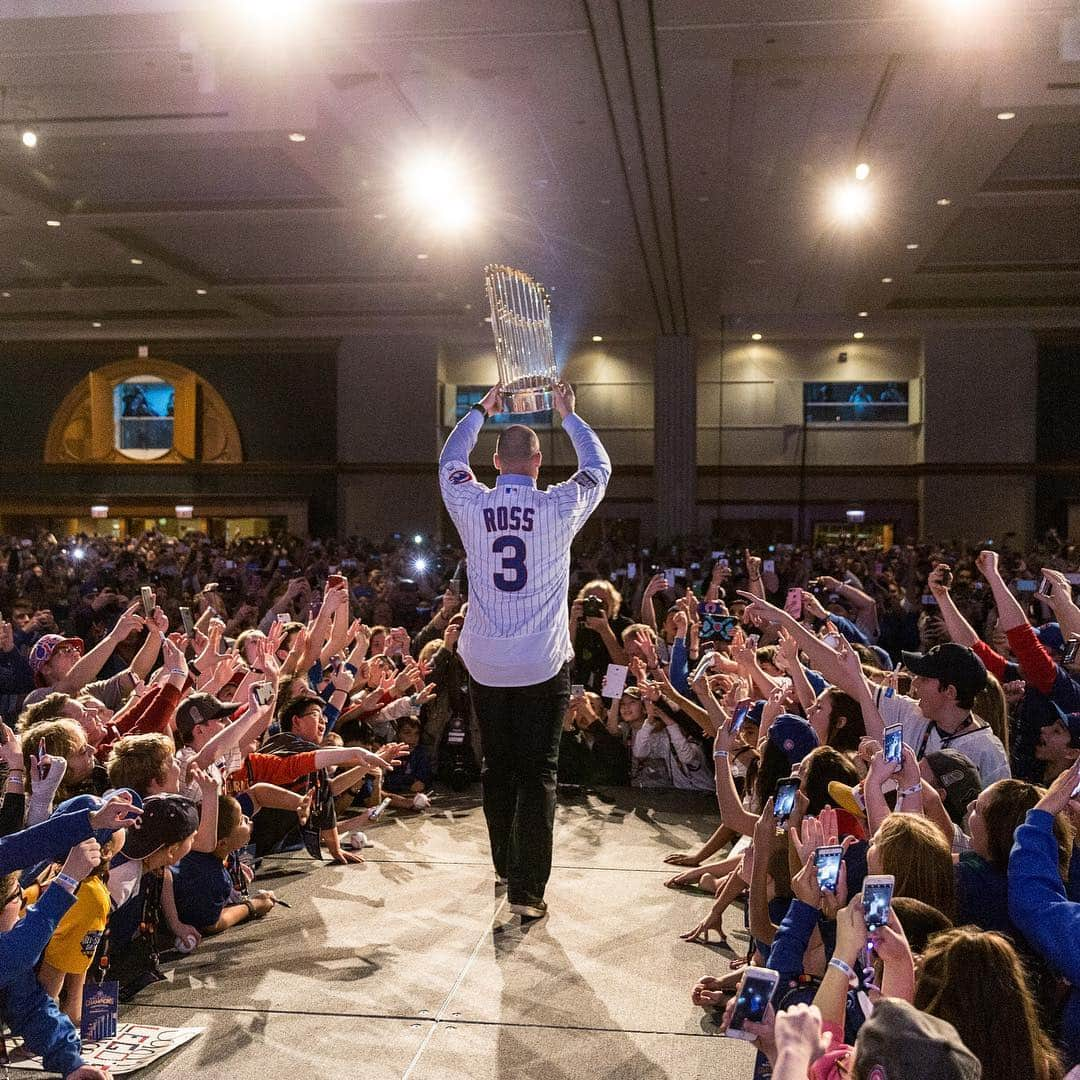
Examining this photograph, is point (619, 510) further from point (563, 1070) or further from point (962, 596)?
point (563, 1070)

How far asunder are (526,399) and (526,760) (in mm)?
1533

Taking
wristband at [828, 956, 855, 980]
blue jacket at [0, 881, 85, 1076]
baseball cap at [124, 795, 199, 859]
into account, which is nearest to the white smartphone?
baseball cap at [124, 795, 199, 859]

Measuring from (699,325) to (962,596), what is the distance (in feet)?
40.6

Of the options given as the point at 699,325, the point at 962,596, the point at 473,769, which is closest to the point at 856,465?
the point at 699,325

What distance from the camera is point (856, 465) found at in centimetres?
2369

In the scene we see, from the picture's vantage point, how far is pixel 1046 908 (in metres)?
2.49

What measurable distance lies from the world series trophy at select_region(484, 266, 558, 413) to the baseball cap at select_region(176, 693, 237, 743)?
1.77m

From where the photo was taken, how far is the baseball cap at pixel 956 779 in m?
3.78

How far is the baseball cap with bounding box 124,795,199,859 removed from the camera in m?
3.56

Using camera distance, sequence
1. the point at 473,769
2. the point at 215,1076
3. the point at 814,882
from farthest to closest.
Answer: the point at 473,769 → the point at 215,1076 → the point at 814,882

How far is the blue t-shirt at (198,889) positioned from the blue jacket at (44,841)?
149cm

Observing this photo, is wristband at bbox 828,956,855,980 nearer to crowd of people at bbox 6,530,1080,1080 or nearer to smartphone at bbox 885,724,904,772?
crowd of people at bbox 6,530,1080,1080

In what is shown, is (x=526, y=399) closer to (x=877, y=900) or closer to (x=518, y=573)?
(x=518, y=573)

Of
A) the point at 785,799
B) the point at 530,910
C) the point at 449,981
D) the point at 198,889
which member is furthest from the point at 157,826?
the point at 785,799
